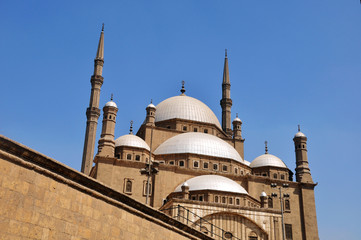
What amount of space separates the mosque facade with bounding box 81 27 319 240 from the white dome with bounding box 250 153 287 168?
96mm

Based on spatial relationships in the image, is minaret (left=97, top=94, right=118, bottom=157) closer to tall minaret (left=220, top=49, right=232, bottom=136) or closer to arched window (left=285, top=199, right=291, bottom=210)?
arched window (left=285, top=199, right=291, bottom=210)

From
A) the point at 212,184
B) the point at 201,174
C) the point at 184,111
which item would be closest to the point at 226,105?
the point at 184,111

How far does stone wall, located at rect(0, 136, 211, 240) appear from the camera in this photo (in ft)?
21.0

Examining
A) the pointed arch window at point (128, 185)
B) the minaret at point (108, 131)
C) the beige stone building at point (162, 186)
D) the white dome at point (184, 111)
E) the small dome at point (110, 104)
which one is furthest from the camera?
the white dome at point (184, 111)

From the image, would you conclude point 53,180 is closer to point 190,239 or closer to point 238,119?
point 190,239

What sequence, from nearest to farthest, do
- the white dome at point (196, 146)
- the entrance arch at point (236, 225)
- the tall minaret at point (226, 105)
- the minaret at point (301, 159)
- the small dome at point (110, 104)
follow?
the entrance arch at point (236, 225) < the small dome at point (110, 104) < the white dome at point (196, 146) < the minaret at point (301, 159) < the tall minaret at point (226, 105)

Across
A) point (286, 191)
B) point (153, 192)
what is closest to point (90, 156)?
point (153, 192)

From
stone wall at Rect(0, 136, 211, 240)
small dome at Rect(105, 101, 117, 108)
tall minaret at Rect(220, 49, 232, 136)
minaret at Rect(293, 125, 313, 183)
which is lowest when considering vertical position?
stone wall at Rect(0, 136, 211, 240)

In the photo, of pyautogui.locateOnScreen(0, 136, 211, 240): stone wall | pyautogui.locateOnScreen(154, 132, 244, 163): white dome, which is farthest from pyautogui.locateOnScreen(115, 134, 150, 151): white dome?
pyautogui.locateOnScreen(0, 136, 211, 240): stone wall

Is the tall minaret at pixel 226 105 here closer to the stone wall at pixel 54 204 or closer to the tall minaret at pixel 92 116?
the tall minaret at pixel 92 116

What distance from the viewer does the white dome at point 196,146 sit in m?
31.1

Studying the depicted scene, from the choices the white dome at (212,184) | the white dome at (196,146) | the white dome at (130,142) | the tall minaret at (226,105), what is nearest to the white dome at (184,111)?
the tall minaret at (226,105)

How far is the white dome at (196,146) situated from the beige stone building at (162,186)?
0.09m

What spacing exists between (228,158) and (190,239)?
20.2 meters
